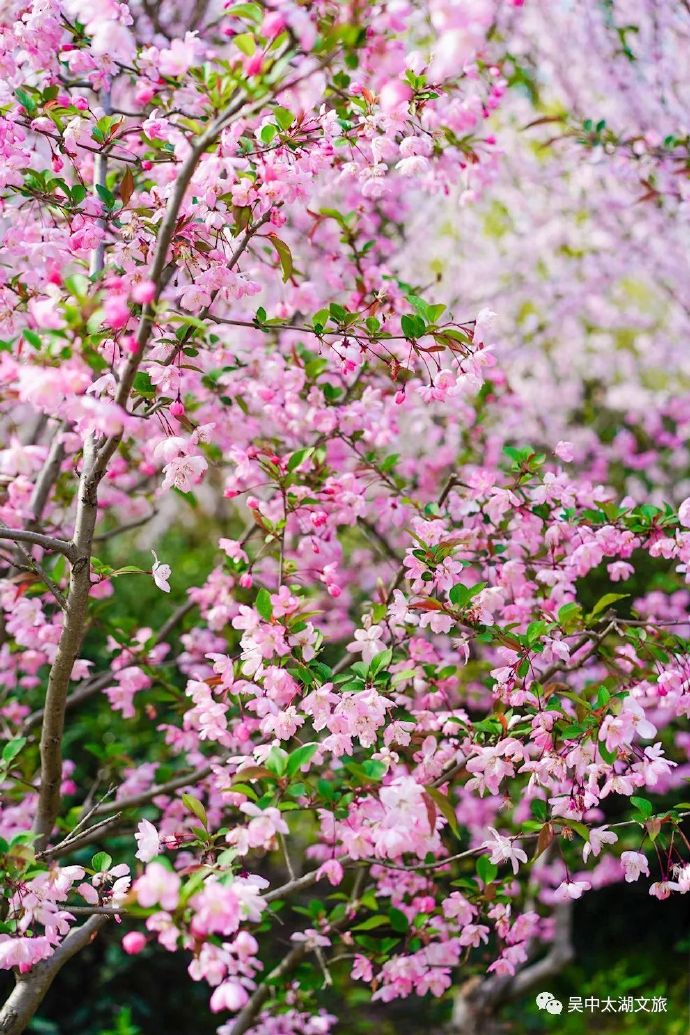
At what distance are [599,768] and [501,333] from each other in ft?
14.3

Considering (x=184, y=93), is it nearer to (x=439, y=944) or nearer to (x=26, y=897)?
(x=26, y=897)

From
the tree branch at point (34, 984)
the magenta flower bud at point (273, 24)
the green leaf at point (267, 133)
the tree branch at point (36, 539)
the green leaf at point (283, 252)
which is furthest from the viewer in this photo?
the tree branch at point (34, 984)

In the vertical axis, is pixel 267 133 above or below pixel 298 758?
above

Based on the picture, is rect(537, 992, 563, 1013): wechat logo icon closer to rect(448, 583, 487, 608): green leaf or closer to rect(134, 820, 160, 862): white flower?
rect(448, 583, 487, 608): green leaf

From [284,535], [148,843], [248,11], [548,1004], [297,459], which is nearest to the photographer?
[248,11]

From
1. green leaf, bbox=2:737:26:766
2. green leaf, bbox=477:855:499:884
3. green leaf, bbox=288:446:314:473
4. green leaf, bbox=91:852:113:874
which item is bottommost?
green leaf, bbox=477:855:499:884

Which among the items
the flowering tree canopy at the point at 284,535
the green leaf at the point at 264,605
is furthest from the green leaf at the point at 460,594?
the green leaf at the point at 264,605

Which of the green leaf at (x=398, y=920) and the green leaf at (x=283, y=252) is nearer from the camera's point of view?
the green leaf at (x=283, y=252)

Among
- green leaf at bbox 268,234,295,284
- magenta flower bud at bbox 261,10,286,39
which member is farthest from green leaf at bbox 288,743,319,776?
magenta flower bud at bbox 261,10,286,39

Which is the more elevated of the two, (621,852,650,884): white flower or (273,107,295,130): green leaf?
(273,107,295,130): green leaf

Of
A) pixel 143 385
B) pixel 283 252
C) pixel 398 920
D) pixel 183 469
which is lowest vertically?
pixel 398 920

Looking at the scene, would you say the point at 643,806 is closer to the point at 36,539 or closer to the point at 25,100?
the point at 36,539

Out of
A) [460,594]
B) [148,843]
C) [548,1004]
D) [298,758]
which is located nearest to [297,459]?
[460,594]

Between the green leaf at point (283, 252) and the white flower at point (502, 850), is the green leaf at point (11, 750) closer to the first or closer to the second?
the white flower at point (502, 850)
